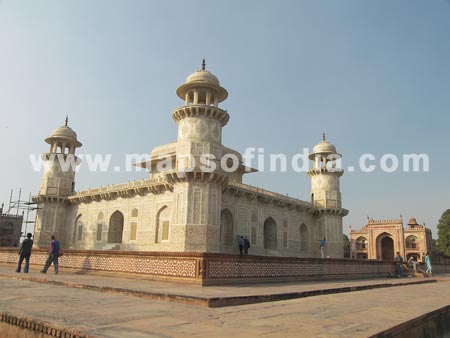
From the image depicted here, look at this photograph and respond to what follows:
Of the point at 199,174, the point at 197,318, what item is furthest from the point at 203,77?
the point at 197,318

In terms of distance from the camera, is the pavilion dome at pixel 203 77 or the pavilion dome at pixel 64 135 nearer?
the pavilion dome at pixel 203 77

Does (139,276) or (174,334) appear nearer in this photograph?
(174,334)

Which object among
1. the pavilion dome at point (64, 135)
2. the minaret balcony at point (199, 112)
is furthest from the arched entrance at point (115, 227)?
the minaret balcony at point (199, 112)

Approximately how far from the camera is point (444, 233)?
1624 inches

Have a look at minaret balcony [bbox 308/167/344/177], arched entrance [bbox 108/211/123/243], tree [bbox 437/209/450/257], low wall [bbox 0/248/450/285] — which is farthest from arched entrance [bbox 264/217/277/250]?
tree [bbox 437/209/450/257]

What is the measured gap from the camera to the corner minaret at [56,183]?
25719mm

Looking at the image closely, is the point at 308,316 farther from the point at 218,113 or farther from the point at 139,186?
the point at 139,186

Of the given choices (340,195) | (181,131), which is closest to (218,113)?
(181,131)

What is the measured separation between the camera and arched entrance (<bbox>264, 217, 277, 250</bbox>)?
2552 cm

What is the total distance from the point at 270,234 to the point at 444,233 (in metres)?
25.9

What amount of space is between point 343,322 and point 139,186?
20051 mm

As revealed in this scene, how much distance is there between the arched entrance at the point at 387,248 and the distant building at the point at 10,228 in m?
39.4

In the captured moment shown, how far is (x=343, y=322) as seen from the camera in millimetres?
3926

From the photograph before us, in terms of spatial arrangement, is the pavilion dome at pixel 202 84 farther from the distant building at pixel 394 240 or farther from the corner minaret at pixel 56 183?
the distant building at pixel 394 240
